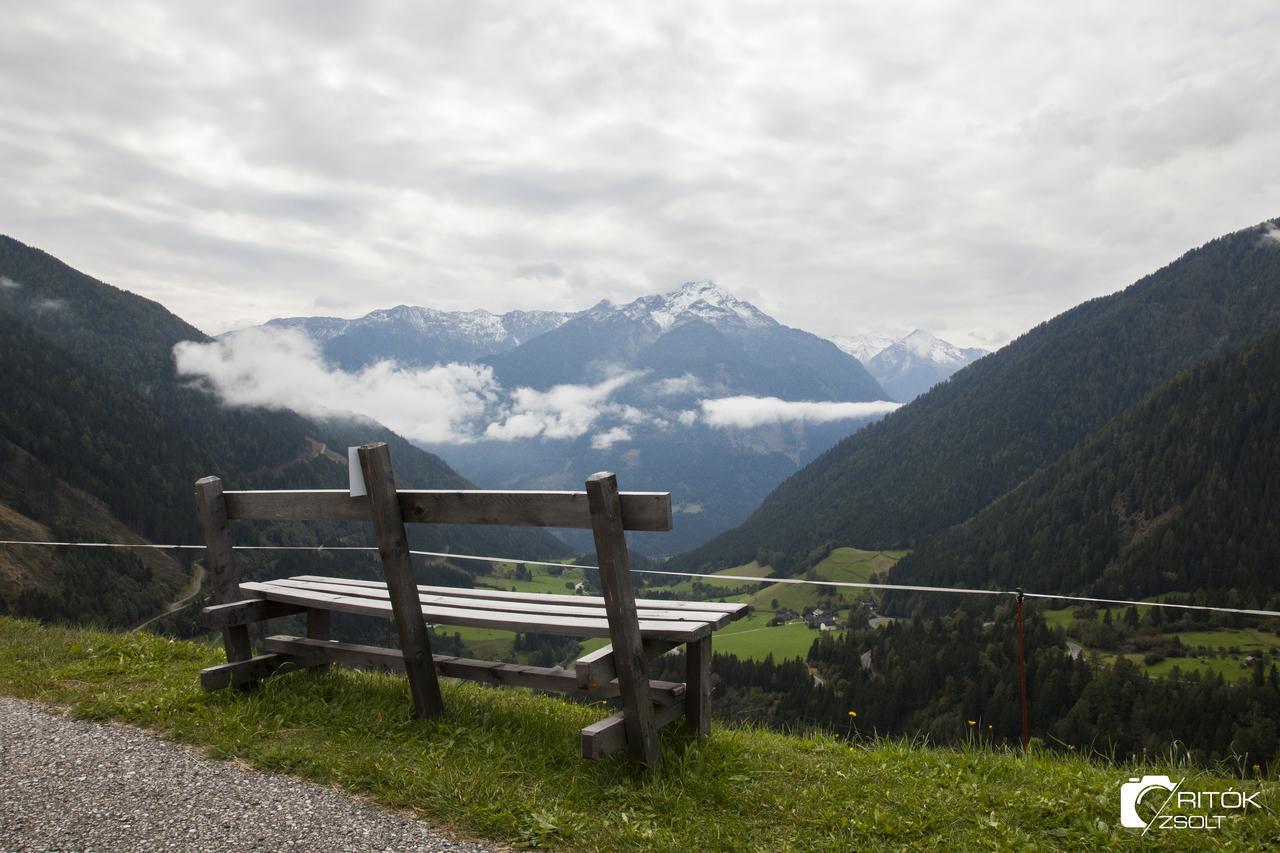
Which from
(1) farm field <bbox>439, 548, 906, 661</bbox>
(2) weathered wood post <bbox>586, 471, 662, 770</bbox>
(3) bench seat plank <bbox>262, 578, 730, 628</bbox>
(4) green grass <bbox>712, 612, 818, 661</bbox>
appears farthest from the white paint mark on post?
(4) green grass <bbox>712, 612, 818, 661</bbox>

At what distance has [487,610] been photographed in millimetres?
5453

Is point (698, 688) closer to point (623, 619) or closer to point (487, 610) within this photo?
point (623, 619)

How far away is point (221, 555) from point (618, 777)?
396 cm

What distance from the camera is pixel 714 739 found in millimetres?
5008

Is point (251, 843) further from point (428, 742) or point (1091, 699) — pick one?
point (1091, 699)

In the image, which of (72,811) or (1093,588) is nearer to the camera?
(72,811)

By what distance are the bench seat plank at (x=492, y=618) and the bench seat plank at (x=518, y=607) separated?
10cm

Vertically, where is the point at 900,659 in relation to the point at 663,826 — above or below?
below

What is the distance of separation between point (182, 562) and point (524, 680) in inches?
6599

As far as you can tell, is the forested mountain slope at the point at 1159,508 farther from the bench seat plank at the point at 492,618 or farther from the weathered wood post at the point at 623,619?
the weathered wood post at the point at 623,619

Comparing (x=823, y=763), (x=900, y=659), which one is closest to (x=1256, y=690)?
(x=900, y=659)

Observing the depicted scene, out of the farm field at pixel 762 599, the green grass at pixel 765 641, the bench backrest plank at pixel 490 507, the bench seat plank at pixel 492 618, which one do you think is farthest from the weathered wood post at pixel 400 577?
the green grass at pixel 765 641

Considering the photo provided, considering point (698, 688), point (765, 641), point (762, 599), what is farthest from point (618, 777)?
point (762, 599)

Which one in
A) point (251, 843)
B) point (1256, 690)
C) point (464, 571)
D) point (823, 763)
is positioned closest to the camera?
point (251, 843)
